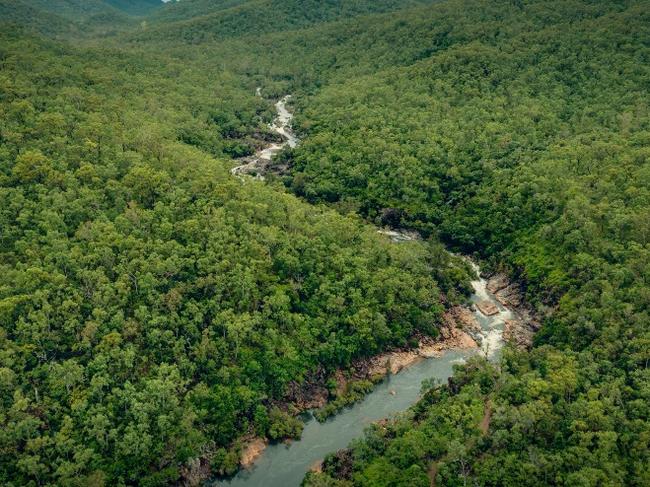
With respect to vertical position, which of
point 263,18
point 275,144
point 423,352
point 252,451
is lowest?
point 423,352

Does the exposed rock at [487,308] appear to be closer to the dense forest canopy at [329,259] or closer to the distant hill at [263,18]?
the dense forest canopy at [329,259]

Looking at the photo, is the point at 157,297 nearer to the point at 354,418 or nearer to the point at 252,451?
the point at 252,451

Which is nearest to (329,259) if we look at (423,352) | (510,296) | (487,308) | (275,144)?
(423,352)

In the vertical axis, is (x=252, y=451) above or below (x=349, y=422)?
above

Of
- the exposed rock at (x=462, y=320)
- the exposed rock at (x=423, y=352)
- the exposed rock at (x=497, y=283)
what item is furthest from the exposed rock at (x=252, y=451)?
the exposed rock at (x=497, y=283)

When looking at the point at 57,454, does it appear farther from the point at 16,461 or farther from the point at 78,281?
the point at 78,281

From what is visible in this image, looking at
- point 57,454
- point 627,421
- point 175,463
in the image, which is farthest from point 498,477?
point 57,454

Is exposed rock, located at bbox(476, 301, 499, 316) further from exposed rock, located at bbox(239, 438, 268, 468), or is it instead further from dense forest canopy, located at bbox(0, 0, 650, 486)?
exposed rock, located at bbox(239, 438, 268, 468)

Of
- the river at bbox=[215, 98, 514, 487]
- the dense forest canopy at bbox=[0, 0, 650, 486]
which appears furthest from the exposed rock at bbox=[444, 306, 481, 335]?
the dense forest canopy at bbox=[0, 0, 650, 486]
